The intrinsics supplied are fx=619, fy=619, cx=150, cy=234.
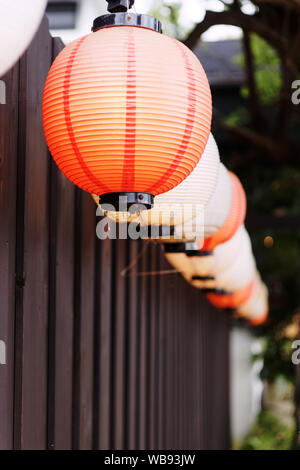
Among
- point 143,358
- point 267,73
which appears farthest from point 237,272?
point 267,73

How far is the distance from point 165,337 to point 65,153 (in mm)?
4076

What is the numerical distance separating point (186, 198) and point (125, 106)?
0.68 meters

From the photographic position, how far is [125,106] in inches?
63.6

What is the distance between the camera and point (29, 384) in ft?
7.44

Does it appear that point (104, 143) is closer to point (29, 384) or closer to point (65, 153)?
point (65, 153)

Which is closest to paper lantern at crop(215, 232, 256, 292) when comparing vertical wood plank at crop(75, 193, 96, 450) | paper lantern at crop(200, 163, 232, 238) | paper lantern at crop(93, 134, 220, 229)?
vertical wood plank at crop(75, 193, 96, 450)

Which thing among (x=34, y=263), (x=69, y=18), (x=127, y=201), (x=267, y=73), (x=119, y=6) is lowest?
(x=34, y=263)

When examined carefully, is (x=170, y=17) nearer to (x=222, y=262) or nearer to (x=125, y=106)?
(x=222, y=262)

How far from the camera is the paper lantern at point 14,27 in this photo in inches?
49.1

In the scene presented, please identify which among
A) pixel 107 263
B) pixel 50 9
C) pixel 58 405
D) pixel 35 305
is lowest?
pixel 58 405

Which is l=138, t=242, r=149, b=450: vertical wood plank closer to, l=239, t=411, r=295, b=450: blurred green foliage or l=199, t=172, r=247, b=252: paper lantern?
l=199, t=172, r=247, b=252: paper lantern

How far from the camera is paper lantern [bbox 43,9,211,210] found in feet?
5.28
